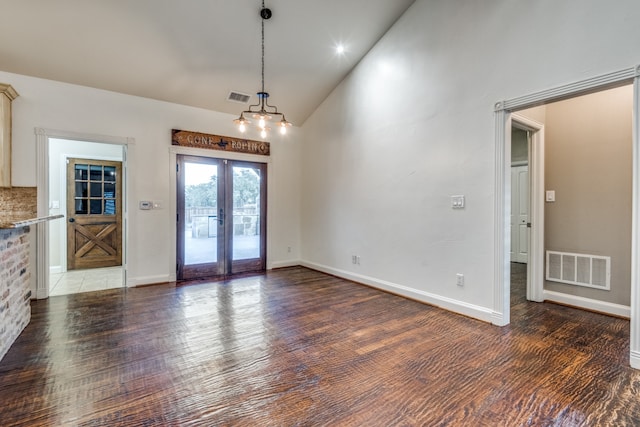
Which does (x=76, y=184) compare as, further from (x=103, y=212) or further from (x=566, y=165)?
(x=566, y=165)

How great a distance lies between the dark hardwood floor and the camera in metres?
1.81

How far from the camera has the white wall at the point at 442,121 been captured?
8.87 feet

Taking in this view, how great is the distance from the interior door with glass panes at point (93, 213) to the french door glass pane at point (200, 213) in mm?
2220

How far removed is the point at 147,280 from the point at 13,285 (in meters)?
2.10

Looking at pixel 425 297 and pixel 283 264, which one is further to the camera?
pixel 283 264

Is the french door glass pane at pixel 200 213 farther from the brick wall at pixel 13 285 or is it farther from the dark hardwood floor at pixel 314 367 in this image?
the brick wall at pixel 13 285

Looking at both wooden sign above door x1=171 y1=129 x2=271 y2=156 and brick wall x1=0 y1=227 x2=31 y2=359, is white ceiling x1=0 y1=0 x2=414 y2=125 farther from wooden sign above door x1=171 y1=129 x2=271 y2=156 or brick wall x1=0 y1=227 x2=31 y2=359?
brick wall x1=0 y1=227 x2=31 y2=359

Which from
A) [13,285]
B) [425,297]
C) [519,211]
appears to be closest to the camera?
[13,285]

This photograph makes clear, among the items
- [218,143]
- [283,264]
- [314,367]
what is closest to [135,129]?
[218,143]

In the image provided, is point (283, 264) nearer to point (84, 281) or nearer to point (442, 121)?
point (84, 281)

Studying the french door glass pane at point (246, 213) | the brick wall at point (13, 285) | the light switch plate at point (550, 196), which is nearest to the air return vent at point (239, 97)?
the french door glass pane at point (246, 213)

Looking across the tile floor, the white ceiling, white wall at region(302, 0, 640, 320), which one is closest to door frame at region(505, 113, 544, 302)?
white wall at region(302, 0, 640, 320)

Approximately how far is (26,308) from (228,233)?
281 cm

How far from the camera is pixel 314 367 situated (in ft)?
7.66
